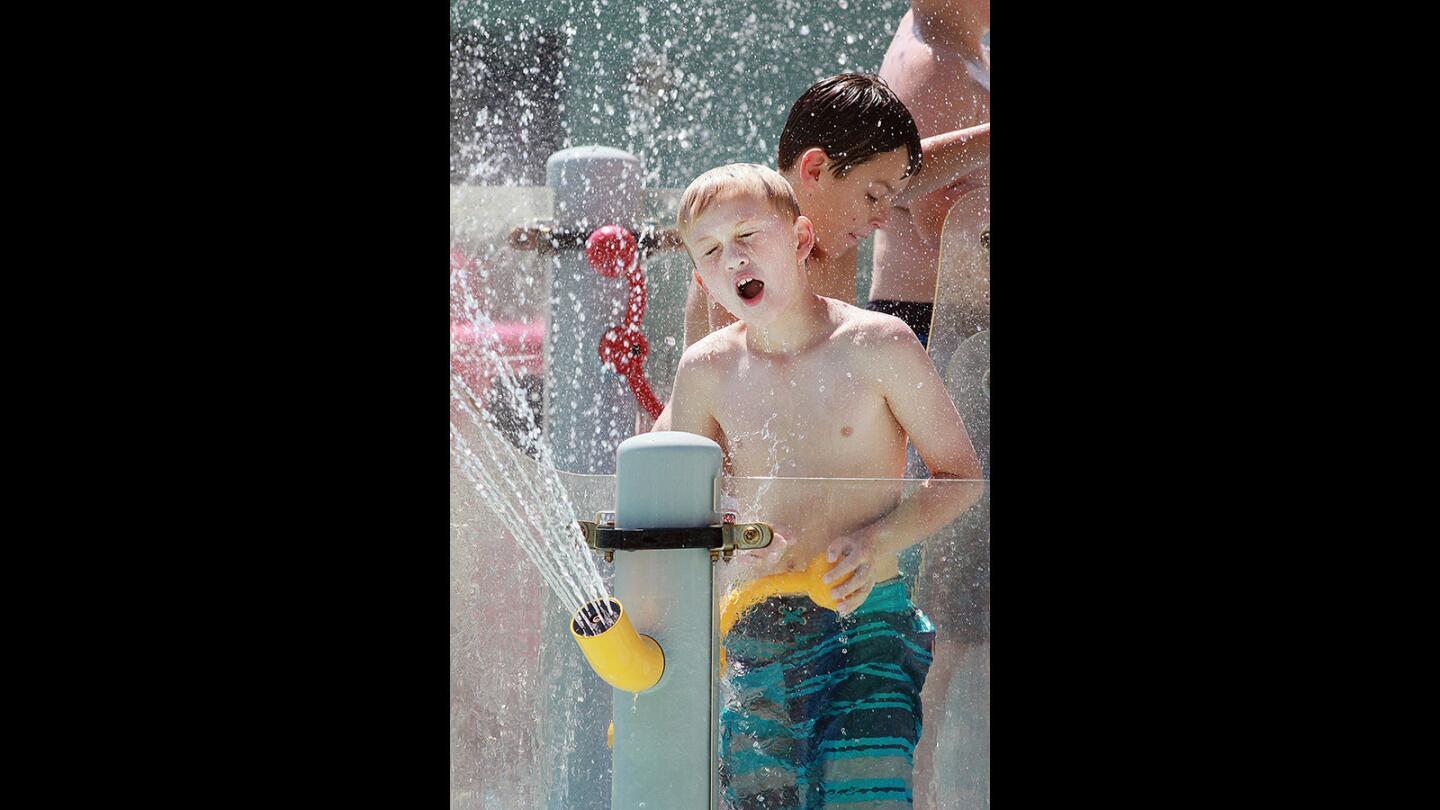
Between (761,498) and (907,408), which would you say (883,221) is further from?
(761,498)

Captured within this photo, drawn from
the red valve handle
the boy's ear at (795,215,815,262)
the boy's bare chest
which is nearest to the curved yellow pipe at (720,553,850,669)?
the boy's bare chest

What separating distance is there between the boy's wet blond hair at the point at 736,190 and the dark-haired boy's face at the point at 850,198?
0.07 feet

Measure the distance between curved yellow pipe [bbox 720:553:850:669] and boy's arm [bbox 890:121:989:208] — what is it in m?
0.44

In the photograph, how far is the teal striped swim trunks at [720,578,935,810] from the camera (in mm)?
2045

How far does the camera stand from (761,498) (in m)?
2.09

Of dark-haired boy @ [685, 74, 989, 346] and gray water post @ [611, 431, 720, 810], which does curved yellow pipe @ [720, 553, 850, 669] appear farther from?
dark-haired boy @ [685, 74, 989, 346]

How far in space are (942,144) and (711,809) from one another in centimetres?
81

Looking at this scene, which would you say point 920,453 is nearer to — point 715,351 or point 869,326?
point 869,326

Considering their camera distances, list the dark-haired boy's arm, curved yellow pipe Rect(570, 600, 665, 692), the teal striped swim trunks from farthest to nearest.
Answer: the dark-haired boy's arm < the teal striped swim trunks < curved yellow pipe Rect(570, 600, 665, 692)

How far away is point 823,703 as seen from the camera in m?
2.06

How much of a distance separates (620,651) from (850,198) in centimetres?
60

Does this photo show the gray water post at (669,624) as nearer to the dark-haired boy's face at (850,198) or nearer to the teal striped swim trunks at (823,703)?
the teal striped swim trunks at (823,703)

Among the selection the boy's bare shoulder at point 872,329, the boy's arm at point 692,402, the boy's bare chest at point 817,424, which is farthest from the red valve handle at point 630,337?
the boy's bare shoulder at point 872,329

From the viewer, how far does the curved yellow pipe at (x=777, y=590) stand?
6.80 ft
